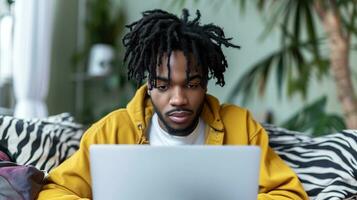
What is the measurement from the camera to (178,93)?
1.28m

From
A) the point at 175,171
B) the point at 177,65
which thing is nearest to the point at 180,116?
the point at 177,65

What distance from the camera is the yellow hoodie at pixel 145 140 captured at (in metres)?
1.29

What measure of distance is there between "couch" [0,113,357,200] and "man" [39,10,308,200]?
4.3 inches

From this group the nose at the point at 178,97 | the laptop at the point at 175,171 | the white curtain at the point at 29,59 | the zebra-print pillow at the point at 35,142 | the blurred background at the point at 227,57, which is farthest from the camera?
the white curtain at the point at 29,59

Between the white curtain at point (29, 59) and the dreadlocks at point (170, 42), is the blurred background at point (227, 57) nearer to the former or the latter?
the white curtain at point (29, 59)

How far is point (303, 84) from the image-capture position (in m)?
2.50

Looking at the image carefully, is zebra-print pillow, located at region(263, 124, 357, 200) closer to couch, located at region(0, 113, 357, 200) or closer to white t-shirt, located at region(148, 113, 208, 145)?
couch, located at region(0, 113, 357, 200)

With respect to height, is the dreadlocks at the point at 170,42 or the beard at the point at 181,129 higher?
the dreadlocks at the point at 170,42

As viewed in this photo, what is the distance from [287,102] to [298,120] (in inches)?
32.2

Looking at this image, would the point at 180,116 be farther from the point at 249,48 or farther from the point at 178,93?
the point at 249,48

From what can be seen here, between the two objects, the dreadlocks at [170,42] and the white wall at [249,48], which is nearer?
the dreadlocks at [170,42]

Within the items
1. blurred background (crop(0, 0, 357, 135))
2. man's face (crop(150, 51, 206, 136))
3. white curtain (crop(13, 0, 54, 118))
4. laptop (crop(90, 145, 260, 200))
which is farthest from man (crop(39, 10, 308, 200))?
white curtain (crop(13, 0, 54, 118))

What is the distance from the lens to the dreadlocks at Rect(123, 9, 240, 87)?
1288 millimetres

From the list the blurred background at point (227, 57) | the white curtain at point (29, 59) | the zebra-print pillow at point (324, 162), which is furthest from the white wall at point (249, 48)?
the zebra-print pillow at point (324, 162)
